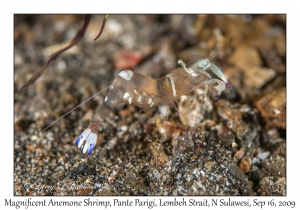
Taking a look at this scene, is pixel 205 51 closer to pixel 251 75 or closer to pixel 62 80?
pixel 251 75

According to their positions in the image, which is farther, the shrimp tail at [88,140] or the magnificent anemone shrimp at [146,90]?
the shrimp tail at [88,140]

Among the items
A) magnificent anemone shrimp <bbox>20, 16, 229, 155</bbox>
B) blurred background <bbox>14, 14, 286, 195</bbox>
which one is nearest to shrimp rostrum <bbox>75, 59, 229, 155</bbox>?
magnificent anemone shrimp <bbox>20, 16, 229, 155</bbox>

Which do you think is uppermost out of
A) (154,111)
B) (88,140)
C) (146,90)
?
(146,90)

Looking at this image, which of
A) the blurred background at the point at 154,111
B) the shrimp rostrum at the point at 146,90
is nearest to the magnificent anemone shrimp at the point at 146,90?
the shrimp rostrum at the point at 146,90

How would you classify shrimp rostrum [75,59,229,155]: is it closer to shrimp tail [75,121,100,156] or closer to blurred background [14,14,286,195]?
shrimp tail [75,121,100,156]

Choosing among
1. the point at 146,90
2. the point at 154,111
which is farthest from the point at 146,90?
the point at 154,111

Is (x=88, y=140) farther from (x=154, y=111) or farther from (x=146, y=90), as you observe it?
(x=154, y=111)

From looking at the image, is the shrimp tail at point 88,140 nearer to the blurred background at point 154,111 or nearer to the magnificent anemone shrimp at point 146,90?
the magnificent anemone shrimp at point 146,90

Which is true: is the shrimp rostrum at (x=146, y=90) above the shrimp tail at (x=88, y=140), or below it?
above
